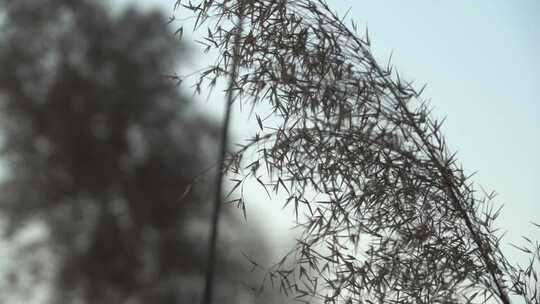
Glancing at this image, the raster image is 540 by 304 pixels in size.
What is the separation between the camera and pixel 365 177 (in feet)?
5.40

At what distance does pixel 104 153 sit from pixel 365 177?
3.19 m

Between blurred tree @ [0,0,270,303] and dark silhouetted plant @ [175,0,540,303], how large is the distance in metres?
2.64

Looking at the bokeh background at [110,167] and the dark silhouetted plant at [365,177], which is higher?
the bokeh background at [110,167]

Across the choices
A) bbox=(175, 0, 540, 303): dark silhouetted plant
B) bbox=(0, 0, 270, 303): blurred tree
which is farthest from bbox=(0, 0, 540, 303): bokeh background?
bbox=(175, 0, 540, 303): dark silhouetted plant

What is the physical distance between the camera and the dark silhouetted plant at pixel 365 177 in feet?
5.19

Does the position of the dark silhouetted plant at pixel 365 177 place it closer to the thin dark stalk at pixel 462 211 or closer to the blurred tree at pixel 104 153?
the thin dark stalk at pixel 462 211

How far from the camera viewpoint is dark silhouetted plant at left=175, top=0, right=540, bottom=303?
1583 mm

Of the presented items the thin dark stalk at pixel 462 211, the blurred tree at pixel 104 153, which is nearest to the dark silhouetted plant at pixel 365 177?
the thin dark stalk at pixel 462 211

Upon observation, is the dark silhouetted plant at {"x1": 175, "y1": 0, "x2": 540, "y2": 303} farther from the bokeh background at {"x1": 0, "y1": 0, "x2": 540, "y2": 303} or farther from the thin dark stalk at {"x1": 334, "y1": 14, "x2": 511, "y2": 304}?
the bokeh background at {"x1": 0, "y1": 0, "x2": 540, "y2": 303}

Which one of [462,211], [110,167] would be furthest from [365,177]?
[110,167]

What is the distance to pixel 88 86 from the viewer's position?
4.69 metres

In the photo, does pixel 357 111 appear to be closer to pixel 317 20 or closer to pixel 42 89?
pixel 317 20

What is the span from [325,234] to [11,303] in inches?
120

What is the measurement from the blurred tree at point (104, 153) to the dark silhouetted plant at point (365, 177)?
2.64 metres
